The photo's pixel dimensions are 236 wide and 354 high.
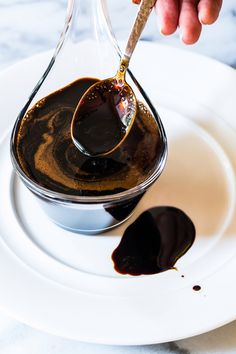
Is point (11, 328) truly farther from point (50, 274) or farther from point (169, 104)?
point (169, 104)

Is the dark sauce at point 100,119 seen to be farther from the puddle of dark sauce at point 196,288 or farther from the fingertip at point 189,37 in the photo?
the puddle of dark sauce at point 196,288

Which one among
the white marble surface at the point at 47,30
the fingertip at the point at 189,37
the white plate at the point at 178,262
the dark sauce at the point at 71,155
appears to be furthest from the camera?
the white marble surface at the point at 47,30

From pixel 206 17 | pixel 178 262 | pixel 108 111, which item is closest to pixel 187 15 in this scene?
pixel 206 17

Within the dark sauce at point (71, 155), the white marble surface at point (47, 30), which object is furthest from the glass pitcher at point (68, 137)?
the white marble surface at point (47, 30)

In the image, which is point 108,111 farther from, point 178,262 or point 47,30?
point 47,30

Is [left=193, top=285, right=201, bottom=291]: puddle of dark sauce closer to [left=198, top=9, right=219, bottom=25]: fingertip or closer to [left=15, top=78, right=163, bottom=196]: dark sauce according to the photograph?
[left=15, top=78, right=163, bottom=196]: dark sauce

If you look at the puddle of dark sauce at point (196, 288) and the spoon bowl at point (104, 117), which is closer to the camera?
the puddle of dark sauce at point (196, 288)
